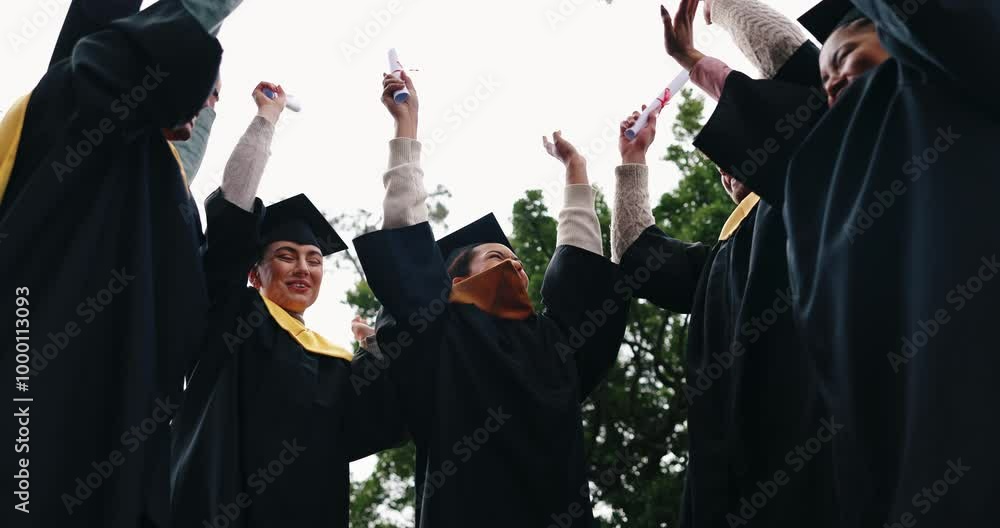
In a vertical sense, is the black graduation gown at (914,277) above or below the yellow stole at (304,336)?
below

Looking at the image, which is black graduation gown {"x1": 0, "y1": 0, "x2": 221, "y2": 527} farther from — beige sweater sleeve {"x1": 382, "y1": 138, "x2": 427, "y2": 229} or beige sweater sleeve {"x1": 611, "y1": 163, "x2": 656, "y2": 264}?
beige sweater sleeve {"x1": 611, "y1": 163, "x2": 656, "y2": 264}

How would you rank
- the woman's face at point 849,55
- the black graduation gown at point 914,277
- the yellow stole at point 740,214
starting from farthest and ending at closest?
the yellow stole at point 740,214 < the woman's face at point 849,55 < the black graduation gown at point 914,277

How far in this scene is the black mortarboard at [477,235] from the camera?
13.8 ft

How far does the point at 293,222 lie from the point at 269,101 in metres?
0.65

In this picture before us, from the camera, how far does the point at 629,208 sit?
12.9 feet

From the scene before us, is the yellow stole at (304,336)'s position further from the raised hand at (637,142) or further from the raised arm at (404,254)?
the raised hand at (637,142)

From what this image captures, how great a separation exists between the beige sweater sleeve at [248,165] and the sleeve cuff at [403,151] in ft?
1.66

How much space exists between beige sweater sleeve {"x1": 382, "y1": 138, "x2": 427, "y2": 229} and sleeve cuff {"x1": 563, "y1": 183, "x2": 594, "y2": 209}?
0.66m

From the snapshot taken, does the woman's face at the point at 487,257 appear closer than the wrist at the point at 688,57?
No

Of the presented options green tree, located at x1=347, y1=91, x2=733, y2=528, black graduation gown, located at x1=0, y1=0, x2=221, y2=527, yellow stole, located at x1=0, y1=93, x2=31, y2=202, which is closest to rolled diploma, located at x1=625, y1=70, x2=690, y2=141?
black graduation gown, located at x1=0, y1=0, x2=221, y2=527

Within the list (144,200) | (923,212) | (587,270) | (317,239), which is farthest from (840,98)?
(317,239)

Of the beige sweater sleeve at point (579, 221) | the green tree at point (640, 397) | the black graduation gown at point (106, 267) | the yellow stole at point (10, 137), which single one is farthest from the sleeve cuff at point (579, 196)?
the green tree at point (640, 397)

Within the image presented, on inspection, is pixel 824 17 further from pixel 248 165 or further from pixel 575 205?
pixel 248 165

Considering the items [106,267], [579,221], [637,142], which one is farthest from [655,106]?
[106,267]
